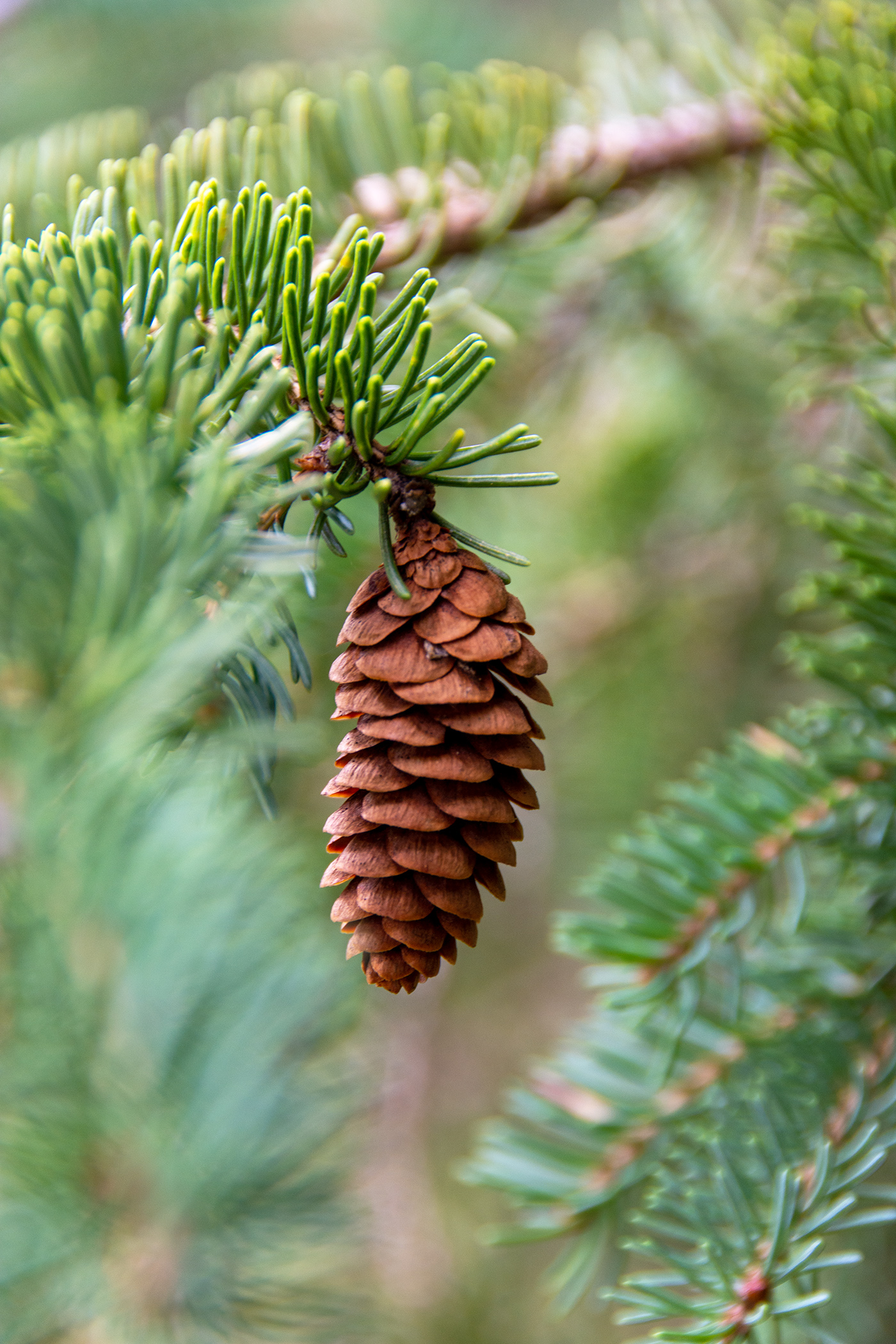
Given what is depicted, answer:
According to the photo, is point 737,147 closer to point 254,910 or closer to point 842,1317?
point 254,910

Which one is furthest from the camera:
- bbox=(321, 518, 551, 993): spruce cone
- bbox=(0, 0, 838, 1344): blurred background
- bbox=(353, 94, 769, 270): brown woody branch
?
bbox=(0, 0, 838, 1344): blurred background

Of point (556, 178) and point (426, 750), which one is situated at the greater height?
point (556, 178)

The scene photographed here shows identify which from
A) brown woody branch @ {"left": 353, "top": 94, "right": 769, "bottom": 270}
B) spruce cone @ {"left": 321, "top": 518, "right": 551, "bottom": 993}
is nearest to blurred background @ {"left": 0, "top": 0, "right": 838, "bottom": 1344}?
brown woody branch @ {"left": 353, "top": 94, "right": 769, "bottom": 270}

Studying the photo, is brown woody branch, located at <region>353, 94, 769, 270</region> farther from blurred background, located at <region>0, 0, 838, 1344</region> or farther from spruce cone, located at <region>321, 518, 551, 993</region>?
spruce cone, located at <region>321, 518, 551, 993</region>

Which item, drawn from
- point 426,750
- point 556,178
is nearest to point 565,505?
point 556,178

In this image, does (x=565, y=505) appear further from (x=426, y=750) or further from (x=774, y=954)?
(x=426, y=750)

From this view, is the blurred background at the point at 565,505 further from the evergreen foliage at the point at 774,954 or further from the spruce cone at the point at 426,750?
the spruce cone at the point at 426,750

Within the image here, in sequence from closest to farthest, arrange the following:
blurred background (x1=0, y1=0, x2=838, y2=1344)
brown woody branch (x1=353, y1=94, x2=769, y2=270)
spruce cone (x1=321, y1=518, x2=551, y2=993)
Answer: spruce cone (x1=321, y1=518, x2=551, y2=993) → brown woody branch (x1=353, y1=94, x2=769, y2=270) → blurred background (x1=0, y1=0, x2=838, y2=1344)
